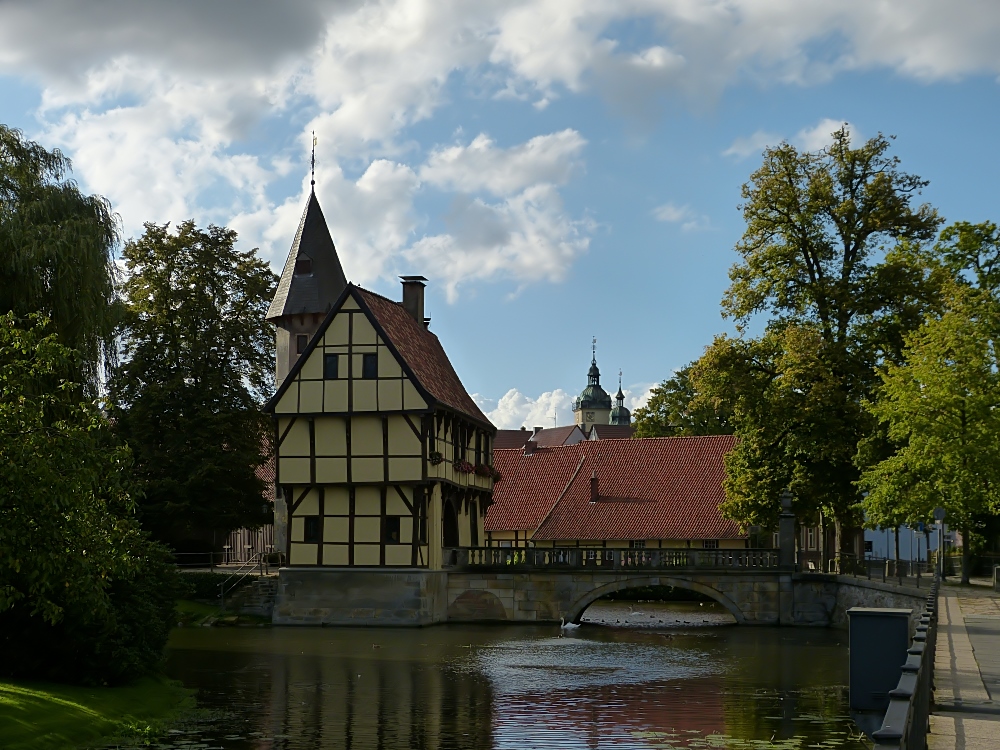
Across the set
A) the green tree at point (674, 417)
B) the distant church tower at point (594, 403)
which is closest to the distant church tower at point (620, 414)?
the distant church tower at point (594, 403)

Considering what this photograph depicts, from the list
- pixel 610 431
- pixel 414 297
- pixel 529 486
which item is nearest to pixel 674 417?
pixel 529 486

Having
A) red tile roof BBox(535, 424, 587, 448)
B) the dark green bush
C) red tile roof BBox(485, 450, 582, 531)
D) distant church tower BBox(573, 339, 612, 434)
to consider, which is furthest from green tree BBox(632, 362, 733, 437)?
distant church tower BBox(573, 339, 612, 434)

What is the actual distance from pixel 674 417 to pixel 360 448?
80.3 ft

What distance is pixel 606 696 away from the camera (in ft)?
69.3

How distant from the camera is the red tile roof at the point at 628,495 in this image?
48.1m

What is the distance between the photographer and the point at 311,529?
38875mm

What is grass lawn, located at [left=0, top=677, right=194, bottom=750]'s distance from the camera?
15.4 metres

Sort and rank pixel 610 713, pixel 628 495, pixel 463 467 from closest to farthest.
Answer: pixel 610 713, pixel 463 467, pixel 628 495

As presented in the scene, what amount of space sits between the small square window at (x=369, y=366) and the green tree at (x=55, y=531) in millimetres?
19728

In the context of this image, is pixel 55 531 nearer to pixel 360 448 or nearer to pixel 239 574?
pixel 360 448

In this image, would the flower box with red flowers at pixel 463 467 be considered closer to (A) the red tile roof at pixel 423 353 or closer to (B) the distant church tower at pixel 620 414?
(A) the red tile roof at pixel 423 353

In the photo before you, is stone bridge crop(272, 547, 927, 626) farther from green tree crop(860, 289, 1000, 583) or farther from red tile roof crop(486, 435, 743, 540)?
red tile roof crop(486, 435, 743, 540)

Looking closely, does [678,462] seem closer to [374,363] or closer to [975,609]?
[374,363]

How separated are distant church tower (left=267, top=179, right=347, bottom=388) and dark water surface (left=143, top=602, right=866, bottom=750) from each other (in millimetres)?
12794
